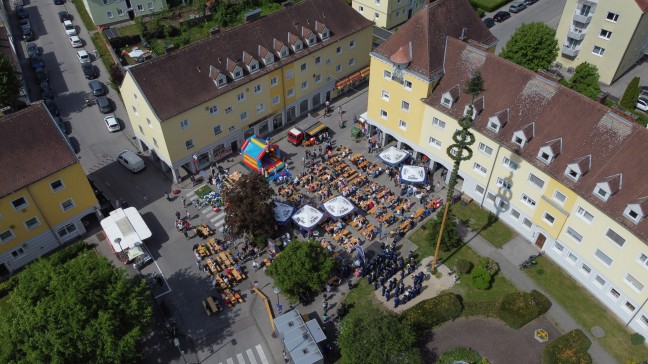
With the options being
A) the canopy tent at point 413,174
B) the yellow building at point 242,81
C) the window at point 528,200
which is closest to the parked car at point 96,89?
the yellow building at point 242,81

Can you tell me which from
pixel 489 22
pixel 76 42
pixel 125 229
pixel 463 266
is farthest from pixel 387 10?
pixel 125 229

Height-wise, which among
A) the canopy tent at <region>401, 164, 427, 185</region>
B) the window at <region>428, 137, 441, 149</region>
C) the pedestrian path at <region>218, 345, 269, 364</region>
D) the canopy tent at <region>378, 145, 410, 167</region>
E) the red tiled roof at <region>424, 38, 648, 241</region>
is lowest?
the pedestrian path at <region>218, 345, 269, 364</region>

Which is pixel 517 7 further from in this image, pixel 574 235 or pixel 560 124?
pixel 574 235

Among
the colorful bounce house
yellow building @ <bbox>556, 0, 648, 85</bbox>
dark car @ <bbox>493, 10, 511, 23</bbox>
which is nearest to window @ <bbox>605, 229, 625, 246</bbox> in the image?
the colorful bounce house

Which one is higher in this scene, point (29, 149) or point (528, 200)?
point (29, 149)

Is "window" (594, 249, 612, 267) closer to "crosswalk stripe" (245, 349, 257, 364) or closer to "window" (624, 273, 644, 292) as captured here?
"window" (624, 273, 644, 292)

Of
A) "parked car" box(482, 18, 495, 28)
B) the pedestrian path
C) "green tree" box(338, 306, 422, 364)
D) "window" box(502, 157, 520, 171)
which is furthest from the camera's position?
"parked car" box(482, 18, 495, 28)

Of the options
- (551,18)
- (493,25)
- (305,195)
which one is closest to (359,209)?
(305,195)

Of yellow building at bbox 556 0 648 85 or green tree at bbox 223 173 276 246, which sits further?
yellow building at bbox 556 0 648 85
